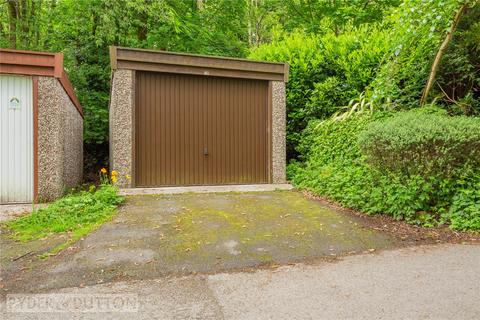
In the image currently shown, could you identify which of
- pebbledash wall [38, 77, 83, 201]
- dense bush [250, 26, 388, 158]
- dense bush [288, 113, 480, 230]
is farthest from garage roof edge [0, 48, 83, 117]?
dense bush [250, 26, 388, 158]

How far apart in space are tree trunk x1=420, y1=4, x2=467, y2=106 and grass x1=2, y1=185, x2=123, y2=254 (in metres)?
5.87

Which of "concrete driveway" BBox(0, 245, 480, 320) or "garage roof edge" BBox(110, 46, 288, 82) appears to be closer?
"concrete driveway" BBox(0, 245, 480, 320)

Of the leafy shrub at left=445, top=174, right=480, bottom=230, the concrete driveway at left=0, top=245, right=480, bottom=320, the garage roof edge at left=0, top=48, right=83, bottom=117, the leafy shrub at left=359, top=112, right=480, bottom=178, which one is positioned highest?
the garage roof edge at left=0, top=48, right=83, bottom=117

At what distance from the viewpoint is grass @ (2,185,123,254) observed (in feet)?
12.7

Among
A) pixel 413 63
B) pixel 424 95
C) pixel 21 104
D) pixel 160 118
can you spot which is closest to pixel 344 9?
pixel 413 63

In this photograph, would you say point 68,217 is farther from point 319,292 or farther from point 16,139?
point 319,292

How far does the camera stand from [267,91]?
7.23 meters

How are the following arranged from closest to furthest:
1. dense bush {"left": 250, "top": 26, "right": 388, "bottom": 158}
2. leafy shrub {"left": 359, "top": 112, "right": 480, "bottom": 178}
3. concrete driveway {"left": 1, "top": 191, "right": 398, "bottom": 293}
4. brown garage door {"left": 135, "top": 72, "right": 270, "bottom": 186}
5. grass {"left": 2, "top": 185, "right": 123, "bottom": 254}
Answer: concrete driveway {"left": 1, "top": 191, "right": 398, "bottom": 293}
grass {"left": 2, "top": 185, "right": 123, "bottom": 254}
leafy shrub {"left": 359, "top": 112, "right": 480, "bottom": 178}
brown garage door {"left": 135, "top": 72, "right": 270, "bottom": 186}
dense bush {"left": 250, "top": 26, "right": 388, "bottom": 158}

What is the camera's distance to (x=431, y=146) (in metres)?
4.14

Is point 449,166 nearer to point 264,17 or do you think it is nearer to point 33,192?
point 33,192

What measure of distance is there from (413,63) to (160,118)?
528 cm

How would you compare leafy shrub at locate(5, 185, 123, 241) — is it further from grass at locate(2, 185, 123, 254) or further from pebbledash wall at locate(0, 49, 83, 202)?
pebbledash wall at locate(0, 49, 83, 202)

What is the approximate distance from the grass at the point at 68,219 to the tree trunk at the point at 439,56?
5870mm

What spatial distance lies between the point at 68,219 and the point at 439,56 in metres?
6.63
